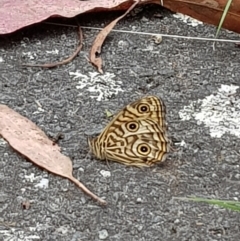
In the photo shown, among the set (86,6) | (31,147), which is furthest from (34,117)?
(86,6)

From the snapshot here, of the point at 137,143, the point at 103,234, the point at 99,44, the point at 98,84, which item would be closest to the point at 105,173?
the point at 137,143

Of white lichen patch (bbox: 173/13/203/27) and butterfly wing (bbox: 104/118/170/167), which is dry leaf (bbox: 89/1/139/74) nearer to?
white lichen patch (bbox: 173/13/203/27)

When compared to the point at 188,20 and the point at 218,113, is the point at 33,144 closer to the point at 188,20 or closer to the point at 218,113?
the point at 218,113

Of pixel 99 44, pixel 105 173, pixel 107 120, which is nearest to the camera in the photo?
pixel 105 173

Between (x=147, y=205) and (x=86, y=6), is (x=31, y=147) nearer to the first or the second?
(x=147, y=205)

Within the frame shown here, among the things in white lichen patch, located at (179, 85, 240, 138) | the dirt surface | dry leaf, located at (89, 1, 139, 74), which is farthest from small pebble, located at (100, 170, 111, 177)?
dry leaf, located at (89, 1, 139, 74)

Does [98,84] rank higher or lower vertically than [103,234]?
lower
